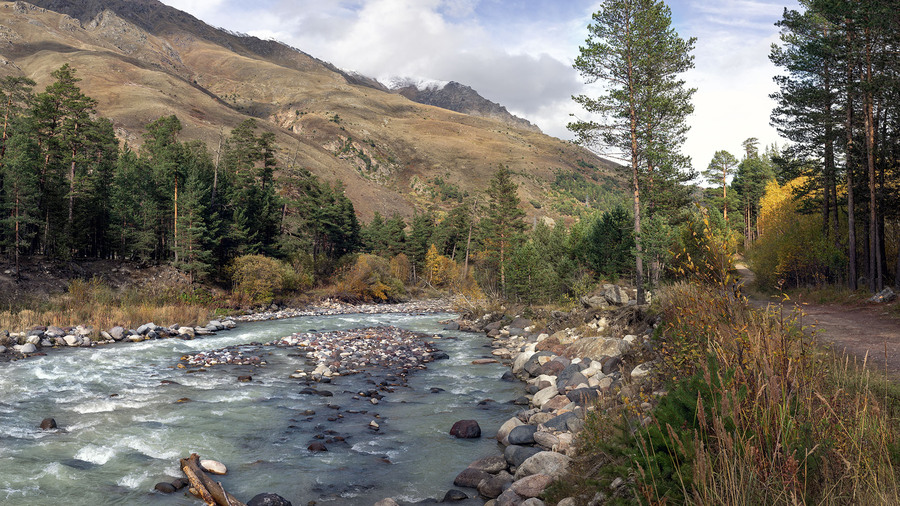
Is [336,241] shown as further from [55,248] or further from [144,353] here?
[144,353]

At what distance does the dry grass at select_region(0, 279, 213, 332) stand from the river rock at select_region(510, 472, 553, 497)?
22126 mm

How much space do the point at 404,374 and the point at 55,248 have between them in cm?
3406

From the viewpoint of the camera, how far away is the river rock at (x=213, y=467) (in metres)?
8.22

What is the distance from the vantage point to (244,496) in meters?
7.34

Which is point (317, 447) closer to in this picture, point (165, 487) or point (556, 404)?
point (165, 487)

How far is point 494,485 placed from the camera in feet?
24.6

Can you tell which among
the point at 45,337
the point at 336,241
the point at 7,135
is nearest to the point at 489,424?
the point at 45,337

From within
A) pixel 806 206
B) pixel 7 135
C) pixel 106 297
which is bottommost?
pixel 106 297

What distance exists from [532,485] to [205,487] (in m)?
5.14

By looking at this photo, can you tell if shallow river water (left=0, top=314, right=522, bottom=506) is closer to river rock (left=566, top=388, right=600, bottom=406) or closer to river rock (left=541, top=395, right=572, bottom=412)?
river rock (left=541, top=395, right=572, bottom=412)

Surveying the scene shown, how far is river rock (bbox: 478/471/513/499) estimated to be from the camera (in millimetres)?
7383

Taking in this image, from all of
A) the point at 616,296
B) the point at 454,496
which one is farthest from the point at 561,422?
the point at 616,296

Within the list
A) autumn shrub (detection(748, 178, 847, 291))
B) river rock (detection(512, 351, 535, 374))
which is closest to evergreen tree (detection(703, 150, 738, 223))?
autumn shrub (detection(748, 178, 847, 291))

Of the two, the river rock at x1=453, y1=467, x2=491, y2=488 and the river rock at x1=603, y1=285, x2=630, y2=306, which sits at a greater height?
the river rock at x1=603, y1=285, x2=630, y2=306
